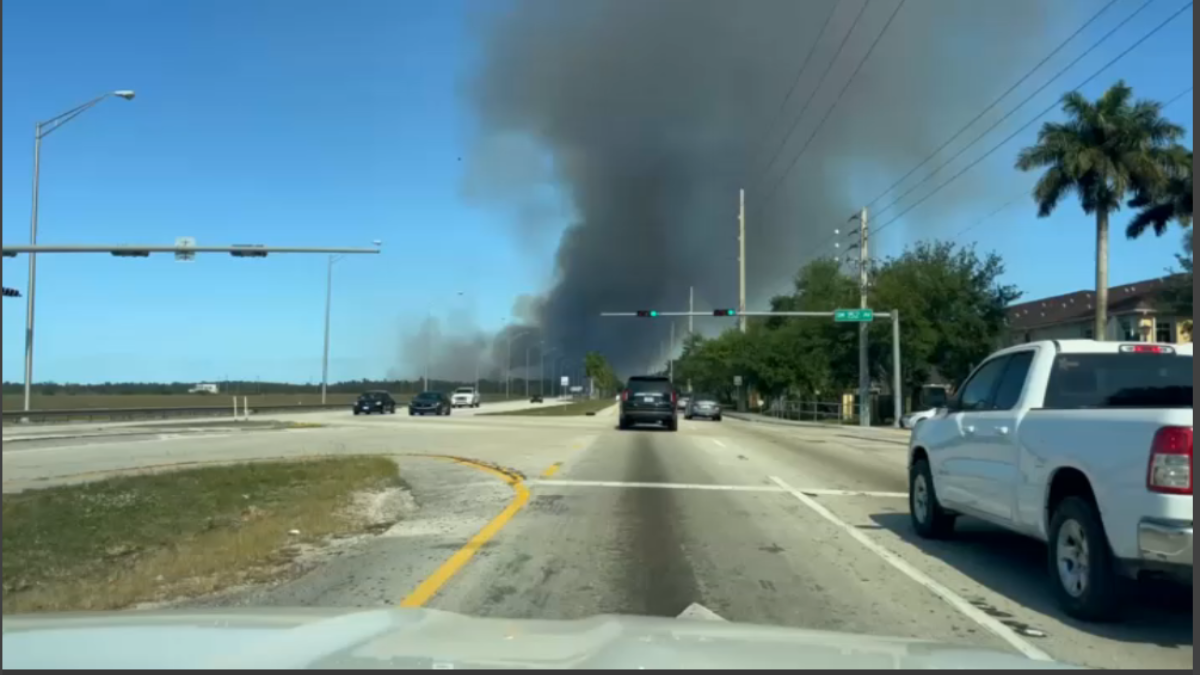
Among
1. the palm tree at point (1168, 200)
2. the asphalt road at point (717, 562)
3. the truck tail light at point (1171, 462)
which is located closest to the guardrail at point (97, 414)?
the asphalt road at point (717, 562)

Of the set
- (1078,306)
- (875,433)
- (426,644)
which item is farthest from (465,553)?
(1078,306)

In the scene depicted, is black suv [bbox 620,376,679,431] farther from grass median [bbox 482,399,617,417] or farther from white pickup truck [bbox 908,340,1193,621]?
white pickup truck [bbox 908,340,1193,621]

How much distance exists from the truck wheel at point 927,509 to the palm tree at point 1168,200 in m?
41.7

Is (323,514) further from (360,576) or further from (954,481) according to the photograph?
(954,481)

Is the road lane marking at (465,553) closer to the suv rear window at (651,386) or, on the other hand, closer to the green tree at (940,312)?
the suv rear window at (651,386)

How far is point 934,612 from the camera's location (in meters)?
7.15

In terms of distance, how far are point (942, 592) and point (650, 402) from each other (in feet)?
93.1

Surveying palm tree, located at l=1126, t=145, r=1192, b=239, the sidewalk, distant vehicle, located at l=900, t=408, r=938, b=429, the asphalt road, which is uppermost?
palm tree, located at l=1126, t=145, r=1192, b=239

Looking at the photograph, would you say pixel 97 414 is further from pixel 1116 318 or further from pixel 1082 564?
pixel 1116 318

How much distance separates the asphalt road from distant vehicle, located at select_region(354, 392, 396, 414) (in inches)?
1552

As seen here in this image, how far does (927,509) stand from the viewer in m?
10.6

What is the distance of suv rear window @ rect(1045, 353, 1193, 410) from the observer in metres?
8.00

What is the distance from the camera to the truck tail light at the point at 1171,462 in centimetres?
604

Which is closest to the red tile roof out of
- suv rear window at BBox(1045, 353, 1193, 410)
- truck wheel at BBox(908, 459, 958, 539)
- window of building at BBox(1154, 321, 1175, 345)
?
window of building at BBox(1154, 321, 1175, 345)
